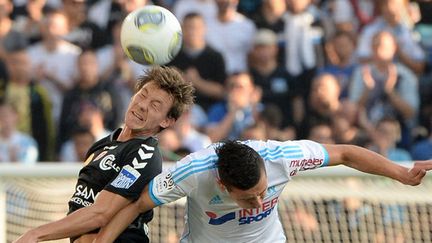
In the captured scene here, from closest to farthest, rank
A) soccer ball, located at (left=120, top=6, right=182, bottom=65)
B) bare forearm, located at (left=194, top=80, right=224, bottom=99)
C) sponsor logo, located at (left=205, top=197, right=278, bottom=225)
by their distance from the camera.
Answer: sponsor logo, located at (left=205, top=197, right=278, bottom=225) < soccer ball, located at (left=120, top=6, right=182, bottom=65) < bare forearm, located at (left=194, top=80, right=224, bottom=99)

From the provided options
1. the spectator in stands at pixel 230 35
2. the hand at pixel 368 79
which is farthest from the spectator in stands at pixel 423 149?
the spectator in stands at pixel 230 35

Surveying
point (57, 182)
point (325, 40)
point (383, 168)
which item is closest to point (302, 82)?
point (325, 40)

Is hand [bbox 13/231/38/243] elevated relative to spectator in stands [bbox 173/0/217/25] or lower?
elevated

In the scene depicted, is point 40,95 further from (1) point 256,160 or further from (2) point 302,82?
(1) point 256,160

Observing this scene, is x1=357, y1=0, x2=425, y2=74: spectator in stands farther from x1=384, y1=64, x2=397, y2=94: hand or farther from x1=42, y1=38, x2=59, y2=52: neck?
x1=42, y1=38, x2=59, y2=52: neck

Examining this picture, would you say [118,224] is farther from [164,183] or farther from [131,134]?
[131,134]

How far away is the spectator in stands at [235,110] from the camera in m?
9.97

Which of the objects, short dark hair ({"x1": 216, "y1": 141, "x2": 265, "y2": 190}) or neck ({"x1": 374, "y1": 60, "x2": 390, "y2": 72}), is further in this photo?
neck ({"x1": 374, "y1": 60, "x2": 390, "y2": 72})

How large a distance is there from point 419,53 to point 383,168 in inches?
192

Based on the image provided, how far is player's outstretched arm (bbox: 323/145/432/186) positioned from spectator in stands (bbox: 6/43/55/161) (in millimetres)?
4858

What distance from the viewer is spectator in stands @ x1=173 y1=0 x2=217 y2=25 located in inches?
420

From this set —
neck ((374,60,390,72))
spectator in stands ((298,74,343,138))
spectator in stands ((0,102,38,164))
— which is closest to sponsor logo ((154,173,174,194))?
spectator in stands ((0,102,38,164))

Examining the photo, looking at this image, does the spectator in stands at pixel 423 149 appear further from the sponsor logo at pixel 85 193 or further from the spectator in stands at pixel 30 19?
the sponsor logo at pixel 85 193

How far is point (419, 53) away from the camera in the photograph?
34.3ft
